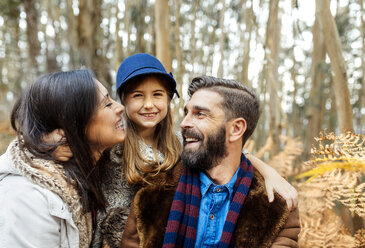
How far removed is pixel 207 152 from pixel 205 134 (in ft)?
0.41

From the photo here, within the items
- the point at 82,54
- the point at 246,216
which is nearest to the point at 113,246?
the point at 246,216

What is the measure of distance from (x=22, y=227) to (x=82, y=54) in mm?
4643

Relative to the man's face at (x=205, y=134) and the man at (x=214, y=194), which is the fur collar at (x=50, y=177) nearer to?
the man at (x=214, y=194)

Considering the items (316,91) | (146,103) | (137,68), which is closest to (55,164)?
(146,103)

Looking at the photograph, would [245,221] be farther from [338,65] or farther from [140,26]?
[140,26]

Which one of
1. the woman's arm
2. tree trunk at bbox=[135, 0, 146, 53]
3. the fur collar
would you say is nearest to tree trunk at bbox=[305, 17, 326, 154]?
tree trunk at bbox=[135, 0, 146, 53]

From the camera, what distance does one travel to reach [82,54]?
5.43 m

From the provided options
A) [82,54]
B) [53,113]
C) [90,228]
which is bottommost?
[90,228]

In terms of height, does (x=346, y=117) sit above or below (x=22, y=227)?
above

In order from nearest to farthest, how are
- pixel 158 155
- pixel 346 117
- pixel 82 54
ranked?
pixel 346 117, pixel 158 155, pixel 82 54

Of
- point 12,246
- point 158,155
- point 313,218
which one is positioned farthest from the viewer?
point 313,218

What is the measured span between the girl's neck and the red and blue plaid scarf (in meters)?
0.56

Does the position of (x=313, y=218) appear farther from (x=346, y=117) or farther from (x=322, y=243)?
(x=346, y=117)

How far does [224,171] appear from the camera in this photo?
1.99 meters
